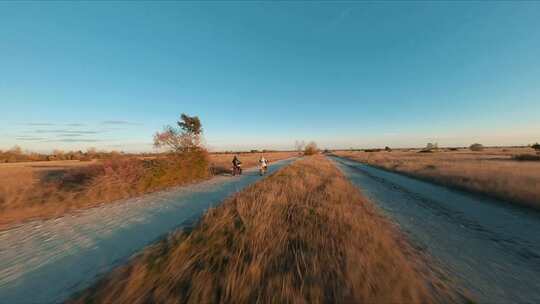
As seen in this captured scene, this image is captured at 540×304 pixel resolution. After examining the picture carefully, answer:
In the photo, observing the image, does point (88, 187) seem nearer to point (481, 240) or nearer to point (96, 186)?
point (96, 186)

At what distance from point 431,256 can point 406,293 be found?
1.91 meters

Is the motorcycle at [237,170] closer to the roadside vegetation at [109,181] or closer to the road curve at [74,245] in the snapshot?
the roadside vegetation at [109,181]

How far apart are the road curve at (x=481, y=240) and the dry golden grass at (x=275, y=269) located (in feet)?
1.87

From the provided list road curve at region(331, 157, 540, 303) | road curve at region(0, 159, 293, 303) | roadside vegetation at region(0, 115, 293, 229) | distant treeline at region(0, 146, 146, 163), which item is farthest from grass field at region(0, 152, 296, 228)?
distant treeline at region(0, 146, 146, 163)

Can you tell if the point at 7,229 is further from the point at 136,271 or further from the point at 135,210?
the point at 136,271

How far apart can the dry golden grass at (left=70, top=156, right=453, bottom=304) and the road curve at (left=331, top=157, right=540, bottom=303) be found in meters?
0.57

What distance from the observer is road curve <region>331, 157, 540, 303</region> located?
2.55 m

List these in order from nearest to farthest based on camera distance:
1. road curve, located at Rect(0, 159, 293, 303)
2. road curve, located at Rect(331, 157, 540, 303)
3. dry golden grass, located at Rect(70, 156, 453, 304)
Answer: dry golden grass, located at Rect(70, 156, 453, 304) → road curve, located at Rect(331, 157, 540, 303) → road curve, located at Rect(0, 159, 293, 303)

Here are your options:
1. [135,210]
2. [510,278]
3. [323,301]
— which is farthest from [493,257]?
[135,210]

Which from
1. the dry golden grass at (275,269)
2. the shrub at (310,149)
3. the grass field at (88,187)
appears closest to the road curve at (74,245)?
the dry golden grass at (275,269)

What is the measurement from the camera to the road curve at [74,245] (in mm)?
2699

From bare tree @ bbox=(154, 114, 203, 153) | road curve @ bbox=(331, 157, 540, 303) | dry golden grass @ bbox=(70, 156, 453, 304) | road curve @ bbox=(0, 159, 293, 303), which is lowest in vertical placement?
road curve @ bbox=(331, 157, 540, 303)

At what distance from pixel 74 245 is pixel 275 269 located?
15.8 feet

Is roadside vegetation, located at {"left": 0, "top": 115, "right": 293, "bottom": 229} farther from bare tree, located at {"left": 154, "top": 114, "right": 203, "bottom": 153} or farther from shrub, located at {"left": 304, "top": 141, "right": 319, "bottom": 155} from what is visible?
shrub, located at {"left": 304, "top": 141, "right": 319, "bottom": 155}
